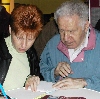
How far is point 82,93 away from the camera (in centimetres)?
212

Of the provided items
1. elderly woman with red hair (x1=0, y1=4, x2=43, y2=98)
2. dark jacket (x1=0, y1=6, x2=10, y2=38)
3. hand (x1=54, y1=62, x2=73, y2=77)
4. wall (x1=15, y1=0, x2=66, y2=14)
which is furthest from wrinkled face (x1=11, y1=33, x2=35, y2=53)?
wall (x1=15, y1=0, x2=66, y2=14)

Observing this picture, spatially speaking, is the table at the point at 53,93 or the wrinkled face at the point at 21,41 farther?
the wrinkled face at the point at 21,41

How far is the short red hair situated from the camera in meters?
2.16

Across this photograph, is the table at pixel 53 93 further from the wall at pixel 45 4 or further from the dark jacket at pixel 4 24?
the wall at pixel 45 4

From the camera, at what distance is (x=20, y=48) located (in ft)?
7.61

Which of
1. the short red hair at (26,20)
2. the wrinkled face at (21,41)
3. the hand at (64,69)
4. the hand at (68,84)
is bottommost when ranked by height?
the hand at (68,84)

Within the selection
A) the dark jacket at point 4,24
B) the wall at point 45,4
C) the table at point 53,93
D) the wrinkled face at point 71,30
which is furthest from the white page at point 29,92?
the wall at point 45,4

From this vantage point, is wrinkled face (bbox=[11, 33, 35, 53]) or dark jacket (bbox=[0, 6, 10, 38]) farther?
dark jacket (bbox=[0, 6, 10, 38])

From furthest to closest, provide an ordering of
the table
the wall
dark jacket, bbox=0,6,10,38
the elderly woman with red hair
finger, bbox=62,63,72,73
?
the wall
dark jacket, bbox=0,6,10,38
finger, bbox=62,63,72,73
the elderly woman with red hair
the table

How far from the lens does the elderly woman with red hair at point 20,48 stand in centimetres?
218

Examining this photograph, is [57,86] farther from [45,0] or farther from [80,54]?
[45,0]

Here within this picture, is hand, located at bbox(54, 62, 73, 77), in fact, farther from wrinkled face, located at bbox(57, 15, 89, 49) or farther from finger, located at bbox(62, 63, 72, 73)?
wrinkled face, located at bbox(57, 15, 89, 49)

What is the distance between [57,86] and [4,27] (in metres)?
0.84

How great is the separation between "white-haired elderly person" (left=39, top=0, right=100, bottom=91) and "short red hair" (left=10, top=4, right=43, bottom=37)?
0.79 ft
